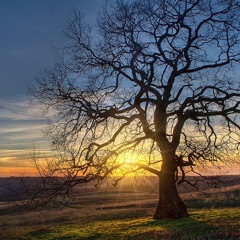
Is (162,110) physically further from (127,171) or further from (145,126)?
(127,171)

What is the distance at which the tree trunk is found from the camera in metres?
22.2

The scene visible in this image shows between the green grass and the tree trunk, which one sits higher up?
the tree trunk

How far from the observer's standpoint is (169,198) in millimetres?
22344

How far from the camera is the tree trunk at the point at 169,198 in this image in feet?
72.9

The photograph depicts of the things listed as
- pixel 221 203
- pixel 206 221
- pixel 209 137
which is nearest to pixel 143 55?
pixel 209 137

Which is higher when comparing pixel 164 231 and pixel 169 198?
pixel 169 198

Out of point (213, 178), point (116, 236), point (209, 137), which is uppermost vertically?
point (209, 137)

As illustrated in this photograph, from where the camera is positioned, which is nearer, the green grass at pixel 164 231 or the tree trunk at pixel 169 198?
the green grass at pixel 164 231

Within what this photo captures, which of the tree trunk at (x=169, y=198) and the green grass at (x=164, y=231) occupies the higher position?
the tree trunk at (x=169, y=198)

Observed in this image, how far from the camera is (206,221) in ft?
64.0

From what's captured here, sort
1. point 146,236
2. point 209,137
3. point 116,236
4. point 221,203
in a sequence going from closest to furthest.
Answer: point 146,236, point 116,236, point 209,137, point 221,203

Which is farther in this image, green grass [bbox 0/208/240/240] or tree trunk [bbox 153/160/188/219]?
tree trunk [bbox 153/160/188/219]

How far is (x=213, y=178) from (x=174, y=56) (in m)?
7.72

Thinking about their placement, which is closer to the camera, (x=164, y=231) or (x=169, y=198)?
(x=164, y=231)
